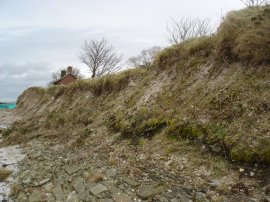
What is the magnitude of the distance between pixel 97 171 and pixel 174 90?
11.0 feet

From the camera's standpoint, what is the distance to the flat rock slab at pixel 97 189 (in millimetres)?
5320

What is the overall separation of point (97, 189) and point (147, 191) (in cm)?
108

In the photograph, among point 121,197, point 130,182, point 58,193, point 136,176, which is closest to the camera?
point 121,197

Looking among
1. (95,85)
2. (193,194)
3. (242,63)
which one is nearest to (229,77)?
(242,63)

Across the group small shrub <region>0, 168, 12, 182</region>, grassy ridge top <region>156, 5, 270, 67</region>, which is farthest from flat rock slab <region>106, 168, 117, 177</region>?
grassy ridge top <region>156, 5, 270, 67</region>

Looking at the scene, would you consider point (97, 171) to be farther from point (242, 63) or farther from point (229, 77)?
point (242, 63)

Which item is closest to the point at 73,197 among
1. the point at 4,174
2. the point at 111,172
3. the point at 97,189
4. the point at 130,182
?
the point at 97,189

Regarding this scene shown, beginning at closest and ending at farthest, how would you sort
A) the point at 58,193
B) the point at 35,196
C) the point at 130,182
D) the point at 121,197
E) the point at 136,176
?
the point at 121,197
the point at 130,182
the point at 136,176
the point at 58,193
the point at 35,196

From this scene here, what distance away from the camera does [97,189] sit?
5438 mm

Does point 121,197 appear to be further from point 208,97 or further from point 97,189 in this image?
point 208,97

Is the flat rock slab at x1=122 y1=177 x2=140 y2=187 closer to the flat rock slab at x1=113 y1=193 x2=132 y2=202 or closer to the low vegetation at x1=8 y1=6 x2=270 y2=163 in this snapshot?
the flat rock slab at x1=113 y1=193 x2=132 y2=202

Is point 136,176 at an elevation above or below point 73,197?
above

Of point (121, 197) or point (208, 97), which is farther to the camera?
point (208, 97)

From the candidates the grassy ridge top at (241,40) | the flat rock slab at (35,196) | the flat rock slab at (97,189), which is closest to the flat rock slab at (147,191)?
the flat rock slab at (97,189)
